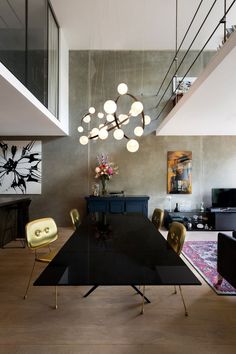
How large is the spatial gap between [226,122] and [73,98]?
12.9 feet

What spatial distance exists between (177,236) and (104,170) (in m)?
3.63

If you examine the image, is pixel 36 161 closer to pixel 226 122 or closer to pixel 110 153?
pixel 110 153

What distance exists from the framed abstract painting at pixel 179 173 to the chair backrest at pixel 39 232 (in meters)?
4.11

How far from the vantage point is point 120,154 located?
637 centimetres

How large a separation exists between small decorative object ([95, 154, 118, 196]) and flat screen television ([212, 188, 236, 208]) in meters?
2.68

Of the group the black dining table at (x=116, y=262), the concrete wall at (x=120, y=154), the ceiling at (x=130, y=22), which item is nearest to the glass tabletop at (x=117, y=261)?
the black dining table at (x=116, y=262)

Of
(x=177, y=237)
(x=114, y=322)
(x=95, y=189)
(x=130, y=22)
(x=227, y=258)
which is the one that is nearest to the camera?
(x=114, y=322)

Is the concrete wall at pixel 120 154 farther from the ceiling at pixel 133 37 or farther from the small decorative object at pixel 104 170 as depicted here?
the ceiling at pixel 133 37

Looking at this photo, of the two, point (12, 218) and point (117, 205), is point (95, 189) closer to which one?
point (117, 205)

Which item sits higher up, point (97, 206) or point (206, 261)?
point (97, 206)

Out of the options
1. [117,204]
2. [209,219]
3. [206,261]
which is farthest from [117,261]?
[209,219]

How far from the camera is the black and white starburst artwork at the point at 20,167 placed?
6.30 meters

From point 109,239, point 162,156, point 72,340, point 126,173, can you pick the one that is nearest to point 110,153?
point 126,173

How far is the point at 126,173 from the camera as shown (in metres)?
6.37
